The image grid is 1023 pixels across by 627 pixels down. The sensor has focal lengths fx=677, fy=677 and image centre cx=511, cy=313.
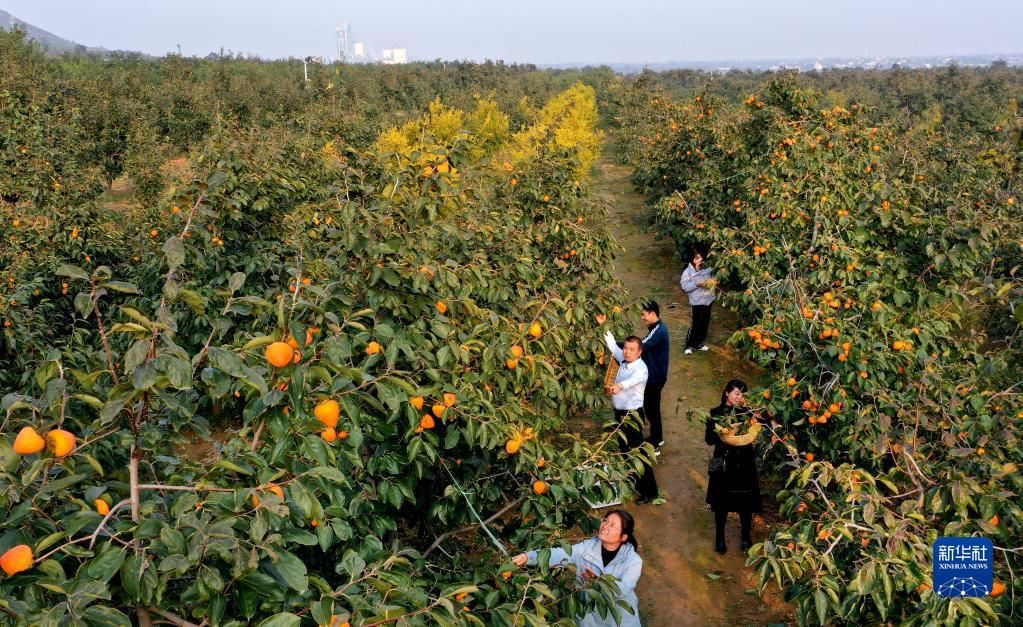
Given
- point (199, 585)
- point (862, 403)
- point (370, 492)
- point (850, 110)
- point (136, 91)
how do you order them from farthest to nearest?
point (136, 91), point (850, 110), point (862, 403), point (370, 492), point (199, 585)

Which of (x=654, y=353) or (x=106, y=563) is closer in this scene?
(x=106, y=563)

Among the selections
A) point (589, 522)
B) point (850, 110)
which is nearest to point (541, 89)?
point (850, 110)

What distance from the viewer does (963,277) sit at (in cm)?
582

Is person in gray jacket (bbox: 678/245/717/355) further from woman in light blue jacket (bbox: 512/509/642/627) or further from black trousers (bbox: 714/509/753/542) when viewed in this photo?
woman in light blue jacket (bbox: 512/509/642/627)

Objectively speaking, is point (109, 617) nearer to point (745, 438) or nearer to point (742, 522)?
point (745, 438)

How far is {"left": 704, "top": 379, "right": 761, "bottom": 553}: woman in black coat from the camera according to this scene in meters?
4.43

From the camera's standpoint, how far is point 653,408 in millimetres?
5629

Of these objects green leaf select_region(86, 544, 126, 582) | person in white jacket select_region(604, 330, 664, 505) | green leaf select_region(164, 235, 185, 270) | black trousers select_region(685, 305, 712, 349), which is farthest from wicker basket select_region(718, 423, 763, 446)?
black trousers select_region(685, 305, 712, 349)

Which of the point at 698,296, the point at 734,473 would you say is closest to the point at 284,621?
the point at 734,473

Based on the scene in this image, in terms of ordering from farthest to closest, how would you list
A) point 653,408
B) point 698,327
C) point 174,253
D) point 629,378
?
1. point 698,327
2. point 653,408
3. point 629,378
4. point 174,253

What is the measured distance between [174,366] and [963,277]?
20.9 ft

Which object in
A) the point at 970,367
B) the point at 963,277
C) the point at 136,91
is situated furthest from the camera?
the point at 136,91

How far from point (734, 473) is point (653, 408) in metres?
1.24

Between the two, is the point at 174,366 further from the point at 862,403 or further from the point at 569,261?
the point at 569,261
